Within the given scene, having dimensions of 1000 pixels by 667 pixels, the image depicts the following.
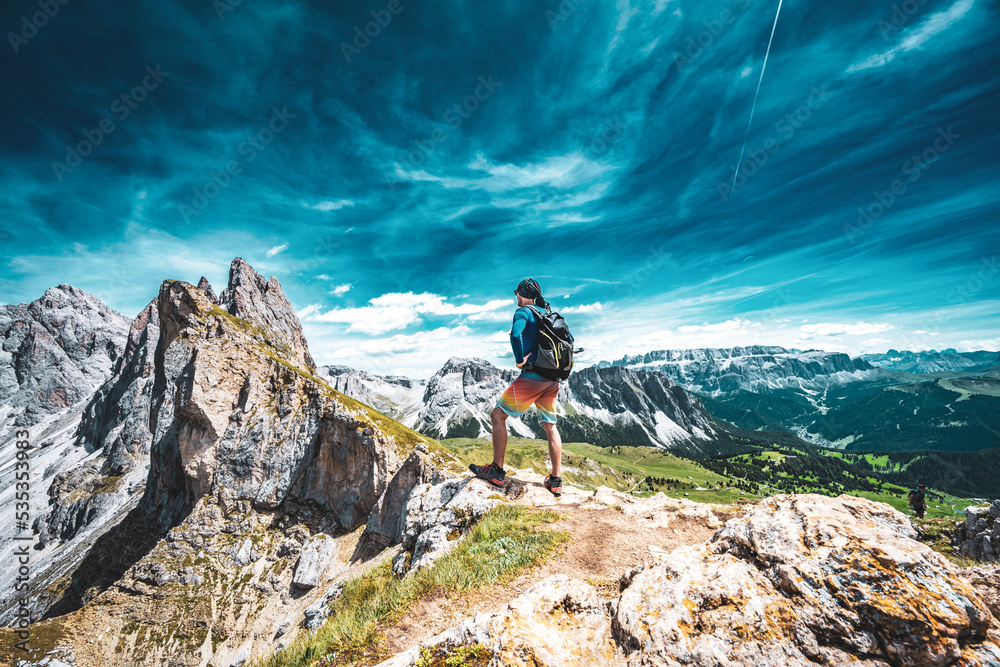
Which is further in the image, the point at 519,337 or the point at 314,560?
the point at 314,560

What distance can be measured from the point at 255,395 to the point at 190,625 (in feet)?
141

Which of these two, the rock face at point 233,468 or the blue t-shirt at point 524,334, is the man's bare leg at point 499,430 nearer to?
the blue t-shirt at point 524,334

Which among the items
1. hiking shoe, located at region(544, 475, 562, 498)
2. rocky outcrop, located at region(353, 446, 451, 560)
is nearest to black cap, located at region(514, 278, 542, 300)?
hiking shoe, located at region(544, 475, 562, 498)

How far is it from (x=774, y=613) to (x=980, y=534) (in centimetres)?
2438

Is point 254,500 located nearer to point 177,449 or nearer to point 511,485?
point 177,449

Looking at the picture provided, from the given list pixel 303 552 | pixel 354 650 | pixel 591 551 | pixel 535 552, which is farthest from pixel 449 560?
pixel 303 552

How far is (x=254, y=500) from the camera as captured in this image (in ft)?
254

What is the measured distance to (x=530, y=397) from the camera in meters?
12.0

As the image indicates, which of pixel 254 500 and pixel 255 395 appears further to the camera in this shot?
pixel 255 395

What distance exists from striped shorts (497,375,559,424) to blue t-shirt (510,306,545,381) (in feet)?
2.76

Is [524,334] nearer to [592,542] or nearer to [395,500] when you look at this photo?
[592,542]

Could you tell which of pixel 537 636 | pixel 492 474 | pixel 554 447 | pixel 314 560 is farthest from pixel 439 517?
pixel 314 560

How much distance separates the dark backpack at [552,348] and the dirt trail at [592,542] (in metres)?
4.65

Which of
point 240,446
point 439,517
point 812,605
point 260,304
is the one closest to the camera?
point 812,605
